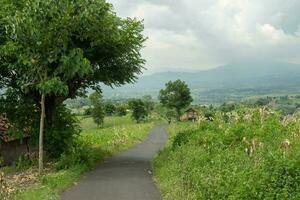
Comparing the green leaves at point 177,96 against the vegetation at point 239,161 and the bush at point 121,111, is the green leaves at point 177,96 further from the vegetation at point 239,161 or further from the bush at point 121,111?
the vegetation at point 239,161

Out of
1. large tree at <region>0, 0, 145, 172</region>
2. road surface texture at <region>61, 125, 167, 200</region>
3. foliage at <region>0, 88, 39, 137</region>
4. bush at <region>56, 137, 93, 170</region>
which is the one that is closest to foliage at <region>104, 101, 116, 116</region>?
foliage at <region>0, 88, 39, 137</region>

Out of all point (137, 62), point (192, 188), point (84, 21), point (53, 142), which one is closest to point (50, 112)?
point (53, 142)

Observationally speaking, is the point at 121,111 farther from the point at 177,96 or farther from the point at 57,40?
the point at 57,40

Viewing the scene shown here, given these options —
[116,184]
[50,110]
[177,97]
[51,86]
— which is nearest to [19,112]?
[50,110]

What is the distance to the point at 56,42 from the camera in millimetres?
22531

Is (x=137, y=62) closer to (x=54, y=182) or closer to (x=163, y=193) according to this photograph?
(x=54, y=182)

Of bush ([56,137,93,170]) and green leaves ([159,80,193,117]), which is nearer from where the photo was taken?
bush ([56,137,93,170])

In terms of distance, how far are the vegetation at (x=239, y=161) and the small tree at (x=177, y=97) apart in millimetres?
82427

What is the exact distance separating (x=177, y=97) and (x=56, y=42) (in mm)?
89195

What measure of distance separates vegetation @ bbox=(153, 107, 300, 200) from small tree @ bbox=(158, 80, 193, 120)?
8243 centimetres

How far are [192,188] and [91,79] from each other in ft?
53.6

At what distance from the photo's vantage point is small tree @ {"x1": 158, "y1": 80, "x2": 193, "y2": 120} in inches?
4350

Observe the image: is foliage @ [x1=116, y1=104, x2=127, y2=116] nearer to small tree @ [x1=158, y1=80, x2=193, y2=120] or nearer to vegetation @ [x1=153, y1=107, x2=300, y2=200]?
small tree @ [x1=158, y1=80, x2=193, y2=120]

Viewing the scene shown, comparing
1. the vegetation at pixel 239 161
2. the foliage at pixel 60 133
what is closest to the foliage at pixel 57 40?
the foliage at pixel 60 133
